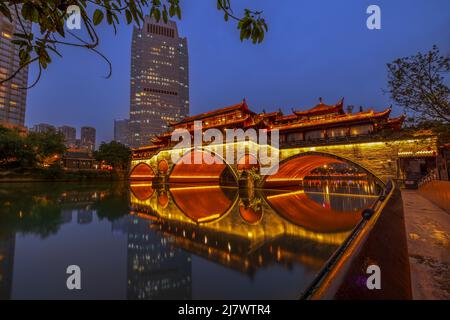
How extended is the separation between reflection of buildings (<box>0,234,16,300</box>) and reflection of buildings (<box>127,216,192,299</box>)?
190 cm

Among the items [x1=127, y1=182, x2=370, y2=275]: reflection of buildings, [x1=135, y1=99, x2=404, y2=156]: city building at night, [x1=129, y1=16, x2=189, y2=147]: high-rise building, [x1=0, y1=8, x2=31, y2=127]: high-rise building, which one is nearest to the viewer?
[x1=127, y1=182, x2=370, y2=275]: reflection of buildings

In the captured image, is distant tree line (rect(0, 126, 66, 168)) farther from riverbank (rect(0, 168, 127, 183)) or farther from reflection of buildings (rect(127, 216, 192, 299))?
reflection of buildings (rect(127, 216, 192, 299))

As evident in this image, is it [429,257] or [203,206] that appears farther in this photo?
[203,206]

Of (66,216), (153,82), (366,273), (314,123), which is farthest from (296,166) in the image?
(153,82)

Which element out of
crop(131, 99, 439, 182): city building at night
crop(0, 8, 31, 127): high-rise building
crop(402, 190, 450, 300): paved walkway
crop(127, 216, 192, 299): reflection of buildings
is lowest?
crop(127, 216, 192, 299): reflection of buildings

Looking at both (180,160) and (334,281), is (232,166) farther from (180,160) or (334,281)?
(334,281)

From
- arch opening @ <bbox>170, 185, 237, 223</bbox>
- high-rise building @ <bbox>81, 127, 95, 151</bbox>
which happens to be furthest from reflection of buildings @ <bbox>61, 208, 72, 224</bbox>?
high-rise building @ <bbox>81, 127, 95, 151</bbox>

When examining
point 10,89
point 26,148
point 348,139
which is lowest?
point 348,139

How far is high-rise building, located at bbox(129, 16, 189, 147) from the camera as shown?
94.8 m

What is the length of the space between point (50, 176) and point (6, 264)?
123 ft

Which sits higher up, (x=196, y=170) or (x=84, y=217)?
(x=196, y=170)

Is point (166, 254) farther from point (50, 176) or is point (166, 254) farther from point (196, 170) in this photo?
point (50, 176)

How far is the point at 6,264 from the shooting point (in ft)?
15.5

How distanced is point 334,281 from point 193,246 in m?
5.43
